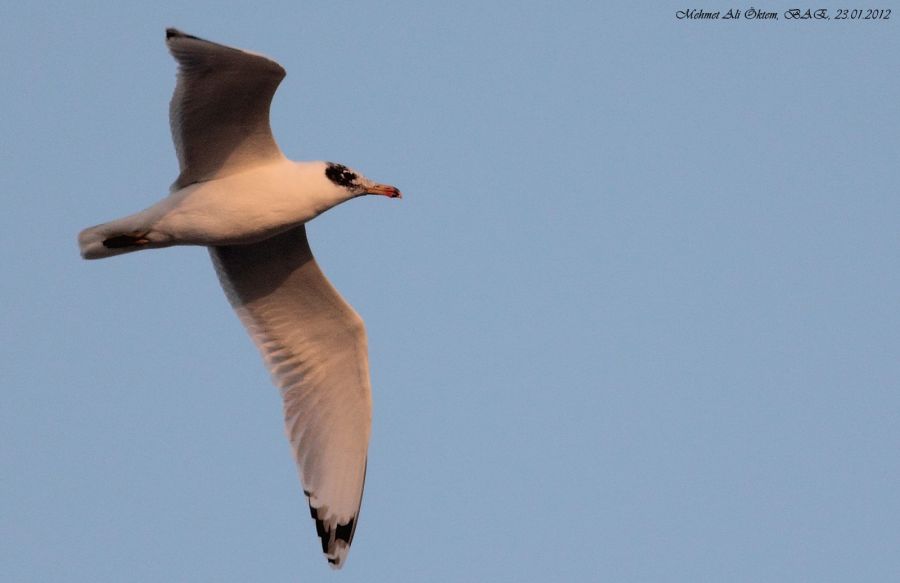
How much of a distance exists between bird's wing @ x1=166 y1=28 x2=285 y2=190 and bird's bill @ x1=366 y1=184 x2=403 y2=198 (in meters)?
0.75

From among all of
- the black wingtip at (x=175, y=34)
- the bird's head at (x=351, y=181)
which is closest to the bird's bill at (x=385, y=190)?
Result: the bird's head at (x=351, y=181)

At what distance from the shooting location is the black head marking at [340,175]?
10586mm

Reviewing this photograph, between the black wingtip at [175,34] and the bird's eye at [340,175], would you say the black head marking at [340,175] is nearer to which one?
the bird's eye at [340,175]

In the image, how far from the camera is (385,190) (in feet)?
35.8

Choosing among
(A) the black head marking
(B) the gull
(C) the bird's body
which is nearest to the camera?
(B) the gull

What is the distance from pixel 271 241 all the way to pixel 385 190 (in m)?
1.21

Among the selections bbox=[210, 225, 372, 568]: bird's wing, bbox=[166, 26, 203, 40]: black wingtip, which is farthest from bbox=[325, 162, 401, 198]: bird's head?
bbox=[166, 26, 203, 40]: black wingtip

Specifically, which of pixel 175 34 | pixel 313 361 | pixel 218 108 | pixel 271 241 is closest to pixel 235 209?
pixel 218 108

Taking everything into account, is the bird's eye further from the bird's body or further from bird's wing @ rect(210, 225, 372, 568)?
bird's wing @ rect(210, 225, 372, 568)

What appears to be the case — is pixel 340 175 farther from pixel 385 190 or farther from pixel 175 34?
pixel 175 34

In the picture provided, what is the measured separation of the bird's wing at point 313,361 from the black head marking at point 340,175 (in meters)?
1.04

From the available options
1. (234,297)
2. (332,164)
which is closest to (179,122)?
(332,164)

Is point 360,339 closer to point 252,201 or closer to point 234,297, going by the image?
point 234,297

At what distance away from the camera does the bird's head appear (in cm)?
1059
